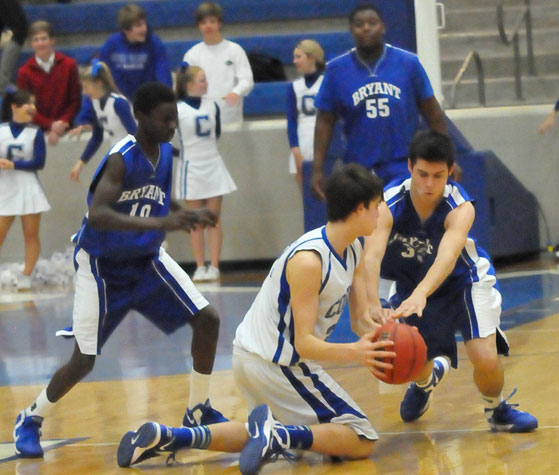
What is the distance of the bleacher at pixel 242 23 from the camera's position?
39.9 feet

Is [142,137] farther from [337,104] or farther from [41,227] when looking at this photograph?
[41,227]

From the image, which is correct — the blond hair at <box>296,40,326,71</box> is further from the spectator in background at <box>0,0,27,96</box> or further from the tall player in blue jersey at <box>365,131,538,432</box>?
the tall player in blue jersey at <box>365,131,538,432</box>

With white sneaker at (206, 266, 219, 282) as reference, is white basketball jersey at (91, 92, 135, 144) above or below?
above

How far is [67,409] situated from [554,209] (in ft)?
21.5

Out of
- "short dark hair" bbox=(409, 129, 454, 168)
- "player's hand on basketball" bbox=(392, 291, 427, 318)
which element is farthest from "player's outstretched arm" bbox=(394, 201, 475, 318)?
"short dark hair" bbox=(409, 129, 454, 168)

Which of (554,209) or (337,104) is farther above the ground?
(337,104)

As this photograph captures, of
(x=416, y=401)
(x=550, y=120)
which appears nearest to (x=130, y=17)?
(x=550, y=120)

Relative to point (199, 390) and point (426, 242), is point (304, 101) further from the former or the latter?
point (199, 390)

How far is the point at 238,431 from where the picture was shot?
178 inches

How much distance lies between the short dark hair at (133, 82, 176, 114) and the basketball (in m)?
1.39

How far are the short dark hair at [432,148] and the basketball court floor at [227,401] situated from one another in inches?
45.9

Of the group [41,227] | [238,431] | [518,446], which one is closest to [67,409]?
[238,431]

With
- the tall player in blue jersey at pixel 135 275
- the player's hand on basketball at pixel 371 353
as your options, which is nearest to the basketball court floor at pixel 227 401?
the tall player in blue jersey at pixel 135 275

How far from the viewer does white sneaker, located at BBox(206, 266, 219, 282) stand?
1021 cm
